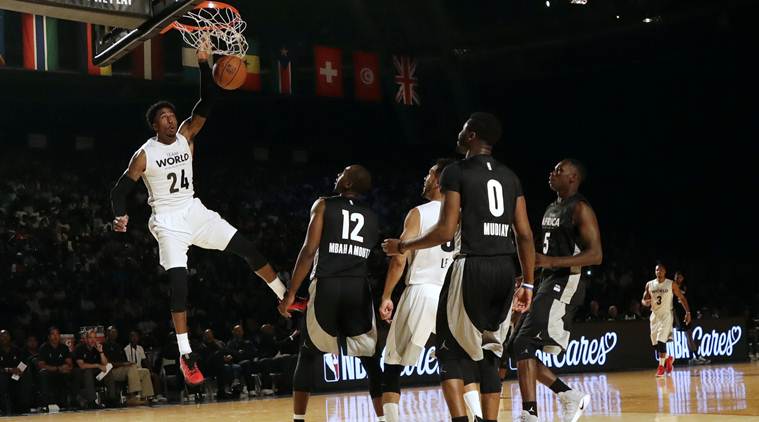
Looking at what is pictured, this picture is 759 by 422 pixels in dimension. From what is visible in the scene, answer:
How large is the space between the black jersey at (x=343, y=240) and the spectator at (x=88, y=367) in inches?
330

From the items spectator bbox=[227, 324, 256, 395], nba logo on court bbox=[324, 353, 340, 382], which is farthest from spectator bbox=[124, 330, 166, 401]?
nba logo on court bbox=[324, 353, 340, 382]

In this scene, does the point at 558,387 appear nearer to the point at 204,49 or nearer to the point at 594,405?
the point at 594,405

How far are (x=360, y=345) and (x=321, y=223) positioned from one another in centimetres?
94

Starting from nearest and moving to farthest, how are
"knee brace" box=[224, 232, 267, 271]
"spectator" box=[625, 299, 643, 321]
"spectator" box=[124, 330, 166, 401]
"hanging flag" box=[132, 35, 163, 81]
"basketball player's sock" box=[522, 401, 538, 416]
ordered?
"basketball player's sock" box=[522, 401, 538, 416], "knee brace" box=[224, 232, 267, 271], "spectator" box=[124, 330, 166, 401], "spectator" box=[625, 299, 643, 321], "hanging flag" box=[132, 35, 163, 81]

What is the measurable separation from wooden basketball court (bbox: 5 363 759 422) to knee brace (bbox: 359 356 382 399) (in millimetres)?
2041

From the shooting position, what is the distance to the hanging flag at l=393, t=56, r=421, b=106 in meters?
26.1

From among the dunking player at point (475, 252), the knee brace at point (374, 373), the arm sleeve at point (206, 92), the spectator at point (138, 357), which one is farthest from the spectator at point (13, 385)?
the dunking player at point (475, 252)

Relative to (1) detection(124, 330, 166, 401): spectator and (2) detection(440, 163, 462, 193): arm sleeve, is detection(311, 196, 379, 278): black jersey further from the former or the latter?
(1) detection(124, 330, 166, 401): spectator

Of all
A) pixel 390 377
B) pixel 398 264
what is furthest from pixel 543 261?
pixel 390 377

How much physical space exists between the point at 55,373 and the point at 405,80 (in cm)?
1396

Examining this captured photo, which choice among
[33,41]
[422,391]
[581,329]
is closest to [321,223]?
[422,391]

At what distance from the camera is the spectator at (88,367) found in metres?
14.8

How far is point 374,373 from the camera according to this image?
25.2 feet

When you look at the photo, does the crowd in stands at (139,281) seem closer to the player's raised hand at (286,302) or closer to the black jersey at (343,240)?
the player's raised hand at (286,302)
